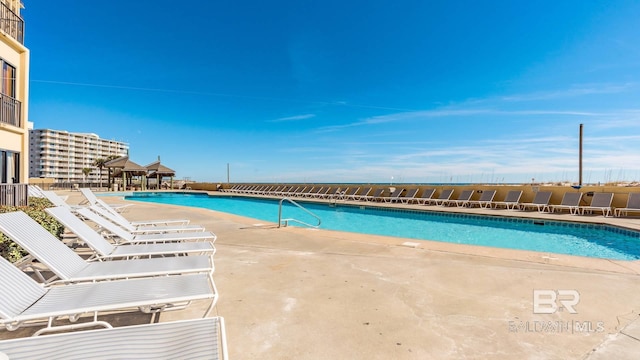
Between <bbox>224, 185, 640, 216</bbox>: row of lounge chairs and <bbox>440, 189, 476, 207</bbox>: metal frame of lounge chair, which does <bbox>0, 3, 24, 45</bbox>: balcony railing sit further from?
<bbox>440, 189, 476, 207</bbox>: metal frame of lounge chair

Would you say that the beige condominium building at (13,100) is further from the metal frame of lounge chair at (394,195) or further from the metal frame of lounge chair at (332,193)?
the metal frame of lounge chair at (394,195)

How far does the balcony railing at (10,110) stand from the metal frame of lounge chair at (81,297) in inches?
333

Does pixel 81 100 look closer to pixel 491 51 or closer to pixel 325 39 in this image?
pixel 325 39

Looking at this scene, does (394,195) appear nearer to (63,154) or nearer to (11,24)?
(11,24)

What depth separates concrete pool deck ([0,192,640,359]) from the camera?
2.15 metres

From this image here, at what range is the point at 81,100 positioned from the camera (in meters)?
25.3

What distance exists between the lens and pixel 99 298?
78.1 inches

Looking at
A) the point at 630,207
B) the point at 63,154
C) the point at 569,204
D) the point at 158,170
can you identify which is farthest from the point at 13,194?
the point at 63,154

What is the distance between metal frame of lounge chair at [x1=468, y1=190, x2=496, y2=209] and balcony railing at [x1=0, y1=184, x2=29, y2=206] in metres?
15.7

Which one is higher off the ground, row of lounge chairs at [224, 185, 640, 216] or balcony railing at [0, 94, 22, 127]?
balcony railing at [0, 94, 22, 127]

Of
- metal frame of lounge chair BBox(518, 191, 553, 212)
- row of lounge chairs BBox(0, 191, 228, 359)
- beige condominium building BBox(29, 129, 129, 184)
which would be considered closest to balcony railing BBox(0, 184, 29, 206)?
row of lounge chairs BBox(0, 191, 228, 359)

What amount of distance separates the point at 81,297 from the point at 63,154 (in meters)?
102

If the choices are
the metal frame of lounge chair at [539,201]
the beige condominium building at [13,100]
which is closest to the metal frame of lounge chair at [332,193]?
the metal frame of lounge chair at [539,201]

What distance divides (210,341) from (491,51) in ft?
64.0
